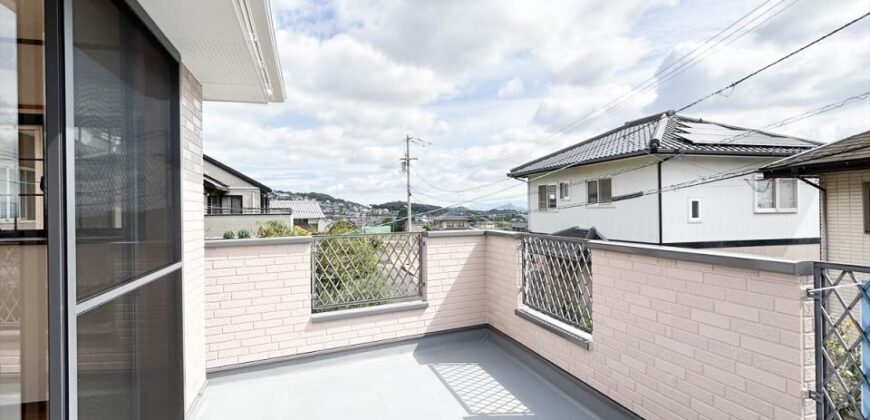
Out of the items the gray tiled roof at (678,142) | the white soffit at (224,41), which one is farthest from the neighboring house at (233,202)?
the gray tiled roof at (678,142)

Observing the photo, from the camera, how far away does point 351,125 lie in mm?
18844

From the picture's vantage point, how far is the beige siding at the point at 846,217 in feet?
20.9

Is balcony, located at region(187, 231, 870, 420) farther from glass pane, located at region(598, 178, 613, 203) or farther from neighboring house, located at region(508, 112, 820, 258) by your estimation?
glass pane, located at region(598, 178, 613, 203)

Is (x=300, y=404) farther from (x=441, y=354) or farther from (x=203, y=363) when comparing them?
(x=441, y=354)

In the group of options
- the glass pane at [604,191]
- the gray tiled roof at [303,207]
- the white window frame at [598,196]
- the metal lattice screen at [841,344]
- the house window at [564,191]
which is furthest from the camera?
the gray tiled roof at [303,207]

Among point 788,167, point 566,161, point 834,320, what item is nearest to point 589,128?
point 566,161

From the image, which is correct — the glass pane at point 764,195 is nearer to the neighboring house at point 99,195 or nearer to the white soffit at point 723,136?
the white soffit at point 723,136

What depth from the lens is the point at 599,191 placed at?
1027 centimetres

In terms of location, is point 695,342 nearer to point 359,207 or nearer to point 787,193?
point 787,193

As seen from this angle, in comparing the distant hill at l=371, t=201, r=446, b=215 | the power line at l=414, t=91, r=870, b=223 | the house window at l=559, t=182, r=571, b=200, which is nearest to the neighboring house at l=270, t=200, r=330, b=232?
the distant hill at l=371, t=201, r=446, b=215

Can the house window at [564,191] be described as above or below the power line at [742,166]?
below

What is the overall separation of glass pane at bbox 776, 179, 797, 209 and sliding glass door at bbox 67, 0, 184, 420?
12.2 metres

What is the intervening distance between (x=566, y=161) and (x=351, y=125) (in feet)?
36.3

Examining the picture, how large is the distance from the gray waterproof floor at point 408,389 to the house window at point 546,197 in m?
8.57
